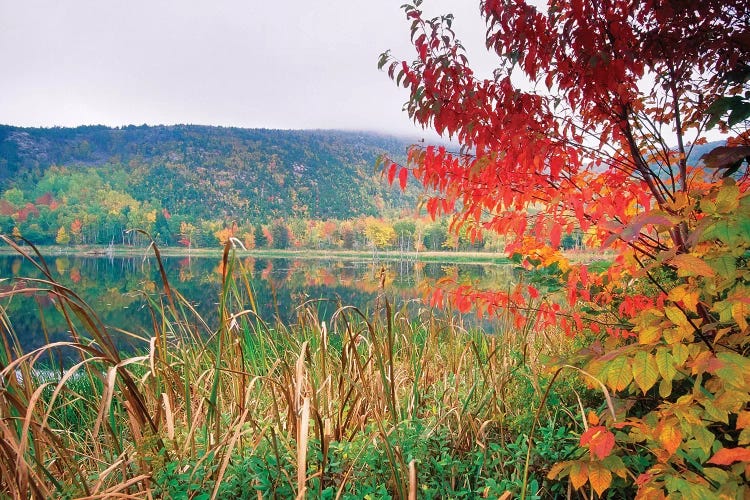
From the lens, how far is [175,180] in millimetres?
57000

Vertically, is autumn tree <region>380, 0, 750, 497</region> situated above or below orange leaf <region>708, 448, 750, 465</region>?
above

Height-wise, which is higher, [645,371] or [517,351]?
[645,371]

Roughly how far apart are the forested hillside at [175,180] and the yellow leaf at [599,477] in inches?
1734

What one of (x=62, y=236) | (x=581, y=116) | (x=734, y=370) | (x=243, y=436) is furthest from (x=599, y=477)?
(x=62, y=236)

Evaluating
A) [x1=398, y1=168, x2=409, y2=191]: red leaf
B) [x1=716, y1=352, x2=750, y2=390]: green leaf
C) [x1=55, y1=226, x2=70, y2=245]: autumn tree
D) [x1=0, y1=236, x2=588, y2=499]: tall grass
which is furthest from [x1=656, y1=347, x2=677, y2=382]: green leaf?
[x1=55, y1=226, x2=70, y2=245]: autumn tree

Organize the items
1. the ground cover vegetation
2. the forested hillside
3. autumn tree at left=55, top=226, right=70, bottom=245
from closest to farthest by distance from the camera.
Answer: the ground cover vegetation
autumn tree at left=55, top=226, right=70, bottom=245
the forested hillside

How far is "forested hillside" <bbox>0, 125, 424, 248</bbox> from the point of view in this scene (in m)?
43.9

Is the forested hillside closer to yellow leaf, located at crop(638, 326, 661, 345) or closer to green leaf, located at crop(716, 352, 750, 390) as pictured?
yellow leaf, located at crop(638, 326, 661, 345)

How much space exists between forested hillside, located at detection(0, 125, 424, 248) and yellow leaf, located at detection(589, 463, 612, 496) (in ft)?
145

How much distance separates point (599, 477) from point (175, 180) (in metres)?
62.0

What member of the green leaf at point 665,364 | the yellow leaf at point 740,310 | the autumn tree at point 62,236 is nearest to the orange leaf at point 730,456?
the green leaf at point 665,364

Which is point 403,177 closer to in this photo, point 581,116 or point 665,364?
point 581,116

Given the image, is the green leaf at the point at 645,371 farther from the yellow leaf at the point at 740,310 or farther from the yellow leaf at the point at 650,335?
the yellow leaf at the point at 740,310

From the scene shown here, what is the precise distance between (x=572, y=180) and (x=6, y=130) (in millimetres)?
73159
